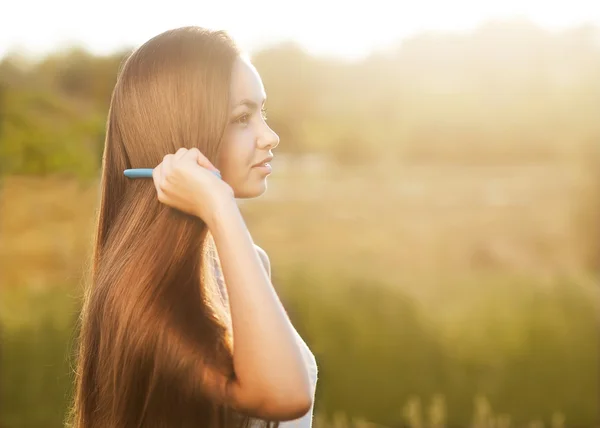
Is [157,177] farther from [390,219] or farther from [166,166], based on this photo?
[390,219]

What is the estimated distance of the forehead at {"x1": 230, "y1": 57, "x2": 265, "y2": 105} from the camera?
1.62 meters

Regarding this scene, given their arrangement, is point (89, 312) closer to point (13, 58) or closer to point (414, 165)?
point (13, 58)

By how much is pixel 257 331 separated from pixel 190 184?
0.30 meters

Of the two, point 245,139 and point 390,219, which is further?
point 390,219

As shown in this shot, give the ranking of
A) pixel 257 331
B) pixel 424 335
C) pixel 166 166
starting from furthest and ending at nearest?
pixel 424 335 → pixel 166 166 → pixel 257 331

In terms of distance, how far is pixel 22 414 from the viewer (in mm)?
5246

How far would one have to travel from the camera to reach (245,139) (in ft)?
5.35

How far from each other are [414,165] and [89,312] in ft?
31.5

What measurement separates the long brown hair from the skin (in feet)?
0.20

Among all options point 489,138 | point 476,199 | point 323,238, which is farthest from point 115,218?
point 489,138

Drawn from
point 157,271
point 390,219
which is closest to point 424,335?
point 157,271

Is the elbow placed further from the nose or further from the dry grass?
the dry grass

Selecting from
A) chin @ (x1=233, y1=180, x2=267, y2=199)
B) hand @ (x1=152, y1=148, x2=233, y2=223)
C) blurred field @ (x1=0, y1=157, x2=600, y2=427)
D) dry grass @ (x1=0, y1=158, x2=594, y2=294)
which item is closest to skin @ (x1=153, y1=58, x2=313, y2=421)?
hand @ (x1=152, y1=148, x2=233, y2=223)

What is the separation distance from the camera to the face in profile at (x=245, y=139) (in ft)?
5.33
